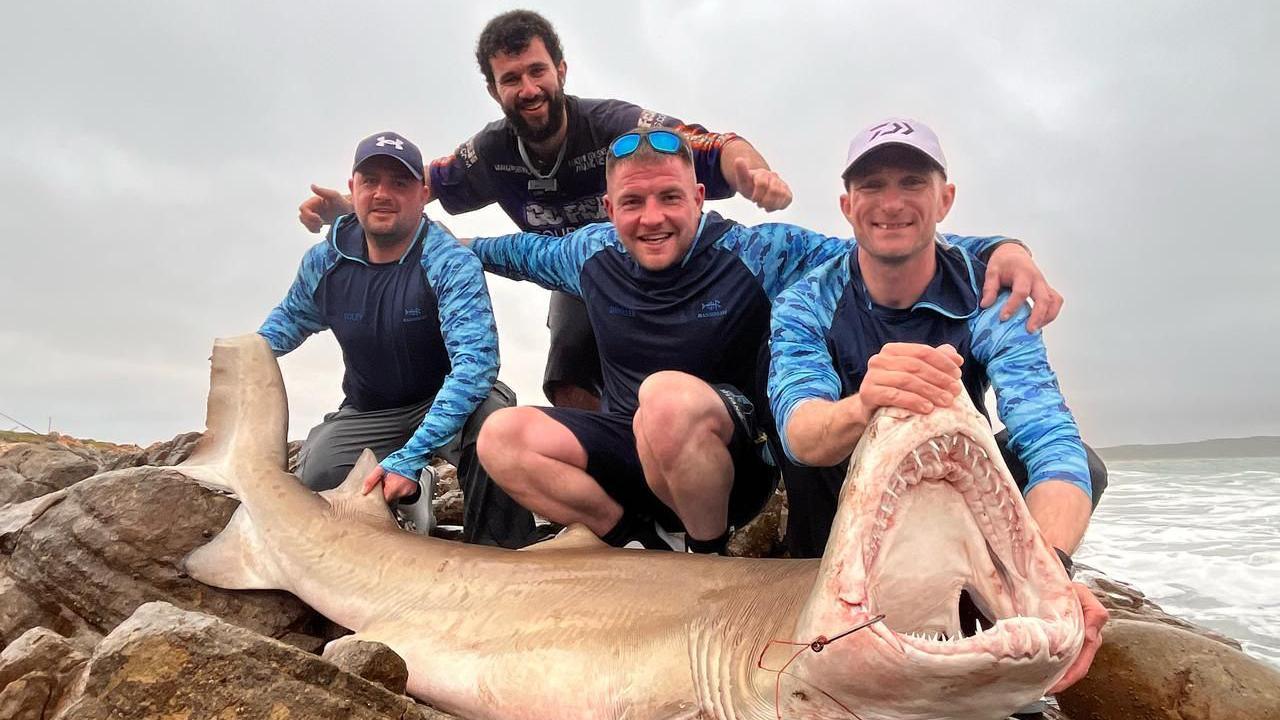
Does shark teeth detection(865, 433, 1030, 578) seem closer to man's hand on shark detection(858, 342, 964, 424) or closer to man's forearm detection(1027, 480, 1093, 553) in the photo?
man's hand on shark detection(858, 342, 964, 424)

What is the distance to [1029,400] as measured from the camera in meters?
3.07

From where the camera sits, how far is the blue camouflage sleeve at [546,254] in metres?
4.65

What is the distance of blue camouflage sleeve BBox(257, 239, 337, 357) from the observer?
5.32 metres

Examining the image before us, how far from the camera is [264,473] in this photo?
388 cm

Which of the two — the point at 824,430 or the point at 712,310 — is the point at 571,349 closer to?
the point at 712,310

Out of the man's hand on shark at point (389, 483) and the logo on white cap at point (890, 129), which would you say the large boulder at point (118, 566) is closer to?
the man's hand on shark at point (389, 483)

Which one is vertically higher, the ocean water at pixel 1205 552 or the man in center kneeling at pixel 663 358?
the man in center kneeling at pixel 663 358

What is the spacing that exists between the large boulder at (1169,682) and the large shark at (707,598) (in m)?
1.54

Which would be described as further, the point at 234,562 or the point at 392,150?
the point at 392,150

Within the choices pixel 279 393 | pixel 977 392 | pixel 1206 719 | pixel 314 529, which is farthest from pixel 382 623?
pixel 1206 719

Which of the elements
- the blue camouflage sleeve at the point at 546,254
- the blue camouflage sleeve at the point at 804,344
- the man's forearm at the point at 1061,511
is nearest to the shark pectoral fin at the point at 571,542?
the blue camouflage sleeve at the point at 804,344

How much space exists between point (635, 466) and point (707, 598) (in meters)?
1.35

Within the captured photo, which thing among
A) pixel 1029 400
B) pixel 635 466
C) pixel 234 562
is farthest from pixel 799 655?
pixel 234 562

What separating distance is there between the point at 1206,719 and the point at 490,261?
4449mm
